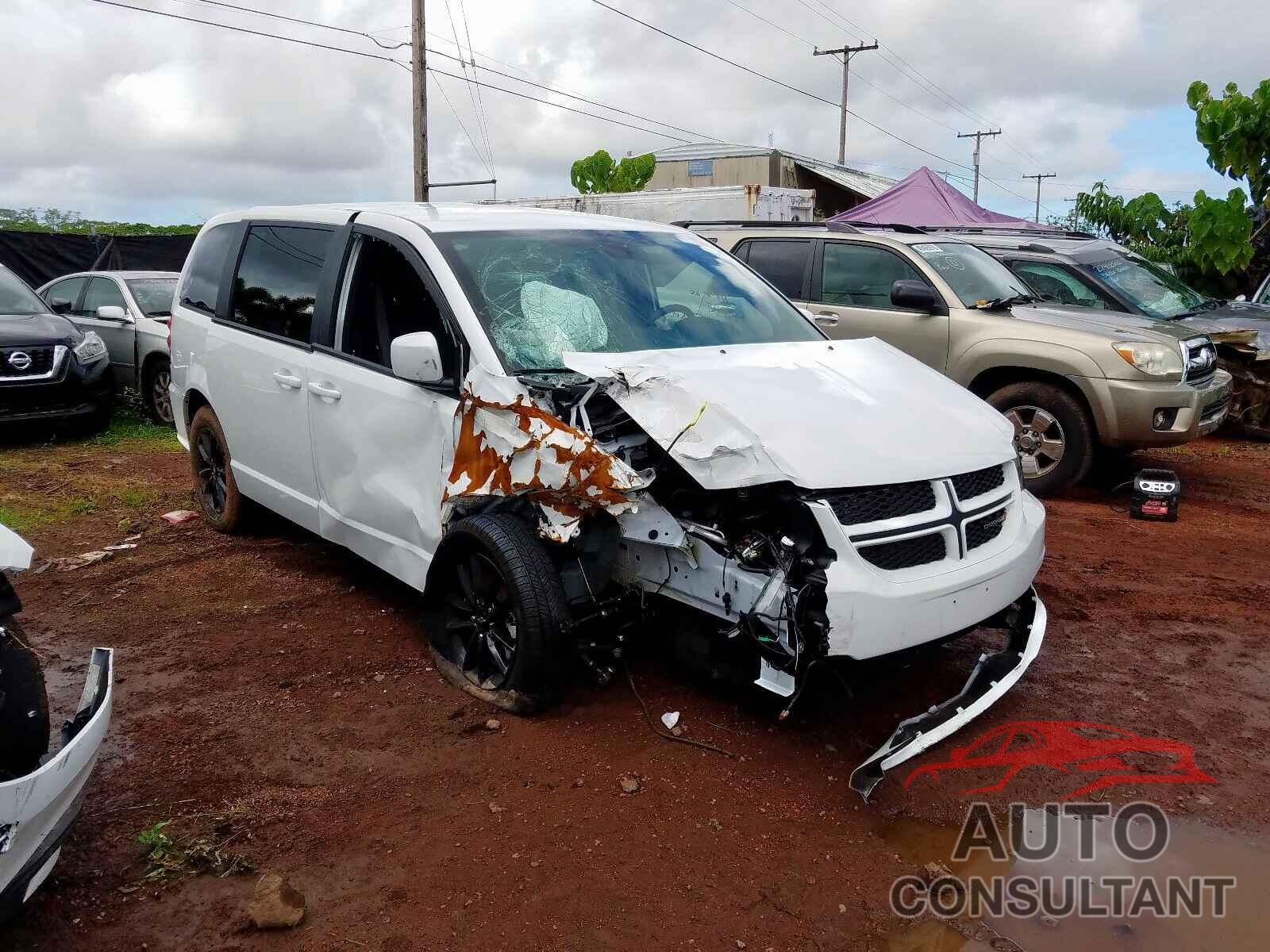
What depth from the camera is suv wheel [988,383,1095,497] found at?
7312 mm

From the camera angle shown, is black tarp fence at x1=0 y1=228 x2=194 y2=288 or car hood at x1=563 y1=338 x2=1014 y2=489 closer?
car hood at x1=563 y1=338 x2=1014 y2=489

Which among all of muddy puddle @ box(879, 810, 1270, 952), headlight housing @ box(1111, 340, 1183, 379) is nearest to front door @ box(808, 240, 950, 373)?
headlight housing @ box(1111, 340, 1183, 379)

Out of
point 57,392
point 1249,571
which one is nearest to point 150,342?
point 57,392

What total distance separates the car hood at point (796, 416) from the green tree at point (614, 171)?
2953 cm

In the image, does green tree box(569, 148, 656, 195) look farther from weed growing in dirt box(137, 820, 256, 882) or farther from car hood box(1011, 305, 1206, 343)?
weed growing in dirt box(137, 820, 256, 882)

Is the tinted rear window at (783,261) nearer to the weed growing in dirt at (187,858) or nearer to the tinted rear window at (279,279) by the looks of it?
the tinted rear window at (279,279)

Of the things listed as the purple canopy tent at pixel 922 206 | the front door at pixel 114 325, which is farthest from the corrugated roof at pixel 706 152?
the front door at pixel 114 325

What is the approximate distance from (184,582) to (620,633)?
2.87m

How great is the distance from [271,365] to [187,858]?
2.65 m

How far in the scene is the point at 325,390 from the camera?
459 centimetres

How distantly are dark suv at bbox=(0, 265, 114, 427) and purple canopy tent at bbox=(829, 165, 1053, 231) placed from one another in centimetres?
1292

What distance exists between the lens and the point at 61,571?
5.71 m

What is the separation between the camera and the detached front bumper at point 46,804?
7.41 ft

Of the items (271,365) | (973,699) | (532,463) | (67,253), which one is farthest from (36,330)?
(973,699)
